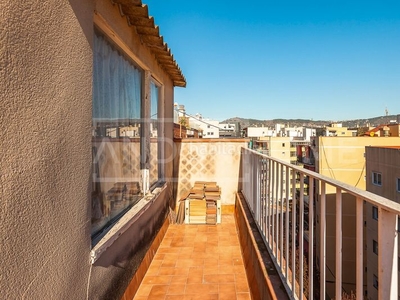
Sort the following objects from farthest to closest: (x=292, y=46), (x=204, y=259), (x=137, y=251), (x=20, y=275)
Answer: (x=292, y=46) → (x=204, y=259) → (x=137, y=251) → (x=20, y=275)

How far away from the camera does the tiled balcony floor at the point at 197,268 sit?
254 cm

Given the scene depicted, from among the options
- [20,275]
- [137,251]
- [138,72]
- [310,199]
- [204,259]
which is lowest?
[204,259]

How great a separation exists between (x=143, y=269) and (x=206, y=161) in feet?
10.1

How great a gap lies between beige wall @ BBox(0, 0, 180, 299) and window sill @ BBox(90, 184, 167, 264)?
0.09 m

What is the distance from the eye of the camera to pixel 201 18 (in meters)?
11.1

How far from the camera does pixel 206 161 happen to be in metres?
5.59

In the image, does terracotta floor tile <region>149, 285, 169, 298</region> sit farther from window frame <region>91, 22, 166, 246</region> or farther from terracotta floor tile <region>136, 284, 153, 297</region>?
window frame <region>91, 22, 166, 246</region>

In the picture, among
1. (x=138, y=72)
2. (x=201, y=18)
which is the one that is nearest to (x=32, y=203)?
(x=138, y=72)

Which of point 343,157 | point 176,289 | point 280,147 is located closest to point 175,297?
point 176,289

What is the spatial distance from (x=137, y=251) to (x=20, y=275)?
1.80 metres

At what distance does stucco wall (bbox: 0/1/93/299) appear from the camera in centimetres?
92

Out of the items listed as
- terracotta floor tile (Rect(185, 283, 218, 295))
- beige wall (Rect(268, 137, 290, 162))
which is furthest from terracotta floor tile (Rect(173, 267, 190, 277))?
beige wall (Rect(268, 137, 290, 162))

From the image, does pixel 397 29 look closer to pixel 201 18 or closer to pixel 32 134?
pixel 201 18

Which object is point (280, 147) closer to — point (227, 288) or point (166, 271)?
point (166, 271)
